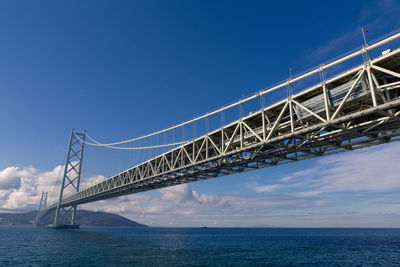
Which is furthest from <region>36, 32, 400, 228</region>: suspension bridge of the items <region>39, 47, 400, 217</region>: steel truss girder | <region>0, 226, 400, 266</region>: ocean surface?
<region>0, 226, 400, 266</region>: ocean surface

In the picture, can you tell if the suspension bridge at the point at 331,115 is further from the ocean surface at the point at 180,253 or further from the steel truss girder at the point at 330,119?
the ocean surface at the point at 180,253

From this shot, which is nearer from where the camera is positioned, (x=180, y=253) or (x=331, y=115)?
(x=331, y=115)

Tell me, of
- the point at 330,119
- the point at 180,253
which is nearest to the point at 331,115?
the point at 330,119

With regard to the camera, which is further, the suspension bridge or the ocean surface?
the ocean surface

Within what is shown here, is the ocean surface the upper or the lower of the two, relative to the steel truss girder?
lower

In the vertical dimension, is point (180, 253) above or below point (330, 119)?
below

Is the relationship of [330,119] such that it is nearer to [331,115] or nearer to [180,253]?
[331,115]

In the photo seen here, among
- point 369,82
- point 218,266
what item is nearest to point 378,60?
point 369,82

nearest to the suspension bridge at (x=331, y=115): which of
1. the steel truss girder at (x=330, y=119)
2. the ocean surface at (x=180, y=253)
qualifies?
the steel truss girder at (x=330, y=119)

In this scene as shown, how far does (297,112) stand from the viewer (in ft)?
60.3

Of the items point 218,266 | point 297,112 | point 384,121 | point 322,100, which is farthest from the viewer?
point 218,266

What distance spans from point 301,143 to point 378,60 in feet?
25.2

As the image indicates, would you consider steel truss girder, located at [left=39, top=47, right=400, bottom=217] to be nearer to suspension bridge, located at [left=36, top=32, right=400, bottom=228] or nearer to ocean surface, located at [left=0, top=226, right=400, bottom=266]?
suspension bridge, located at [left=36, top=32, right=400, bottom=228]

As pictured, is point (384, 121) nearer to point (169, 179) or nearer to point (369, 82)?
point (369, 82)
